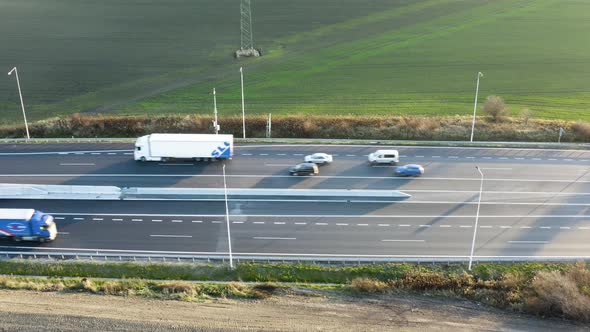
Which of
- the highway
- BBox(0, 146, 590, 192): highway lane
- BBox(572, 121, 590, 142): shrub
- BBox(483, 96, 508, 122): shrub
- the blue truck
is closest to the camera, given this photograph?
the blue truck

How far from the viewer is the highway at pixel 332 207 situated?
32531 mm

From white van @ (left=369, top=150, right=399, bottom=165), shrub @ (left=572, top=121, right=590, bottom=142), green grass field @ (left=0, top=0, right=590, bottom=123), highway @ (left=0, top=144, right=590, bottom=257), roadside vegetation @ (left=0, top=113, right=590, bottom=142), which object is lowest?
highway @ (left=0, top=144, right=590, bottom=257)

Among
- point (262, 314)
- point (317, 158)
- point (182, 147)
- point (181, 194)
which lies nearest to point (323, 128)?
point (317, 158)

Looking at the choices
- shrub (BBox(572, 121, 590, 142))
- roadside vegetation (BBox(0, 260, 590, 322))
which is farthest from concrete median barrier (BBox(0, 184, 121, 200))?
shrub (BBox(572, 121, 590, 142))

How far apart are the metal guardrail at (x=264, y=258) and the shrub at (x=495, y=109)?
22.7 m

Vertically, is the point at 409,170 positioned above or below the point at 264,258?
above

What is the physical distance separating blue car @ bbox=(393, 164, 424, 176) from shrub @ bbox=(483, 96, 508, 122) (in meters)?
15.9

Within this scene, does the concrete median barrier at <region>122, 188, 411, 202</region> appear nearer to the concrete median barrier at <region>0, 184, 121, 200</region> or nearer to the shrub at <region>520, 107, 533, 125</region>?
the concrete median barrier at <region>0, 184, 121, 200</region>

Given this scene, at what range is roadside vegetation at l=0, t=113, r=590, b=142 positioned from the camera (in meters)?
48.1

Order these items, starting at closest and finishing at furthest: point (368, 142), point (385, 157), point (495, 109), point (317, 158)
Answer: point (385, 157) → point (317, 158) → point (368, 142) → point (495, 109)

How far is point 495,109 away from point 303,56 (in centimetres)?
2941

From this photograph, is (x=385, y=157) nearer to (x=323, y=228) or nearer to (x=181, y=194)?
(x=323, y=228)

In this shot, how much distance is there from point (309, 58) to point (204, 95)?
18277 millimetres

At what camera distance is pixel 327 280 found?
97.5ft
